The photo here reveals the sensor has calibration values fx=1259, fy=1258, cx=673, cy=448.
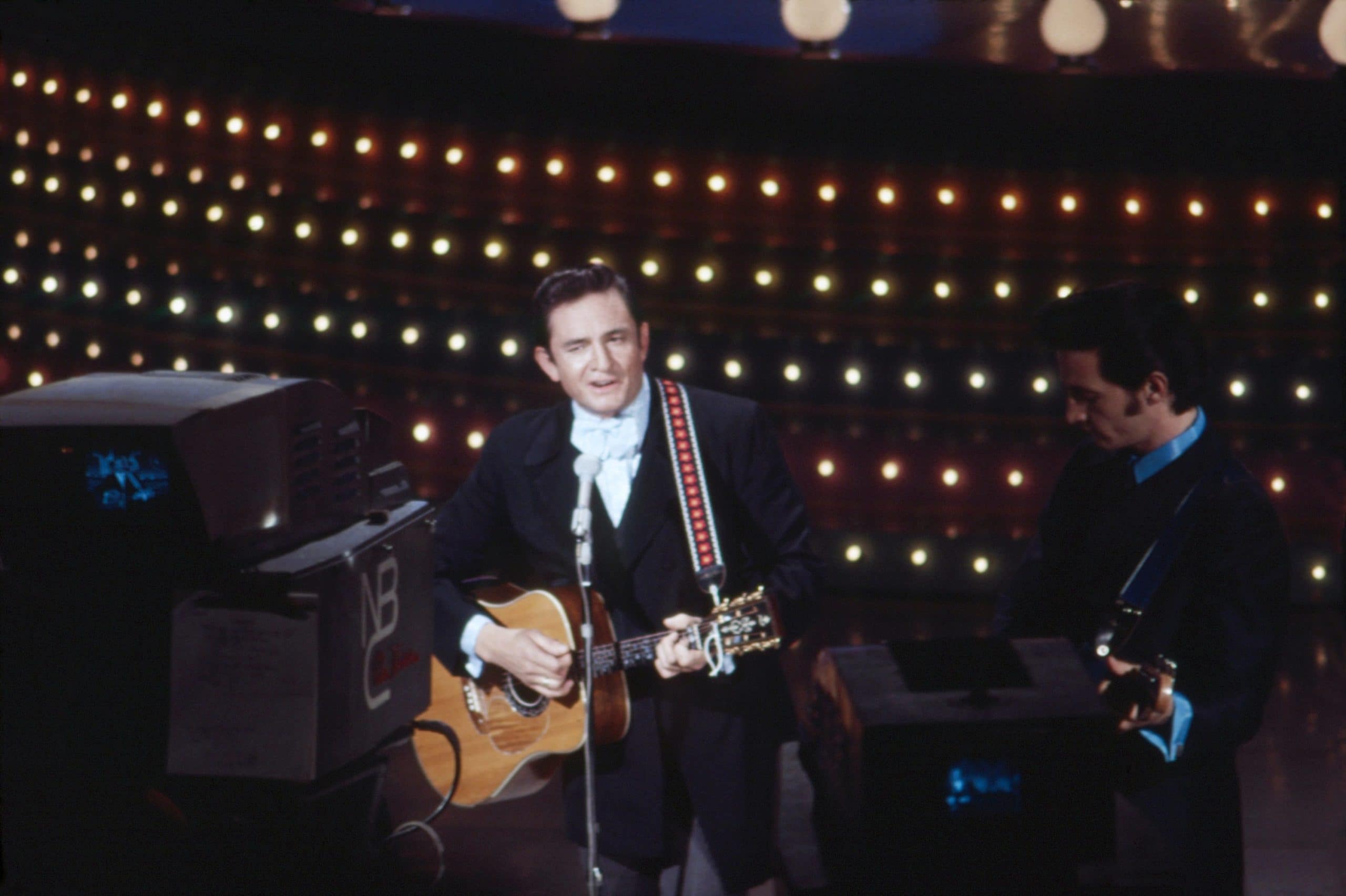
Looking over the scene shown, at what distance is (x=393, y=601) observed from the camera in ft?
9.42

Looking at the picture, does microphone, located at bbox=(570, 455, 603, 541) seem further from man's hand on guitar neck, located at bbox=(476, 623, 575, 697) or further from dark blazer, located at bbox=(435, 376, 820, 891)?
man's hand on guitar neck, located at bbox=(476, 623, 575, 697)

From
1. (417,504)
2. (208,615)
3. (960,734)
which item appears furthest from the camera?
(417,504)

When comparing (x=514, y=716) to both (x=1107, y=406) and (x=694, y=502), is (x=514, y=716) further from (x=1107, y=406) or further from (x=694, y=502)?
(x=1107, y=406)

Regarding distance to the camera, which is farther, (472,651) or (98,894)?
(472,651)

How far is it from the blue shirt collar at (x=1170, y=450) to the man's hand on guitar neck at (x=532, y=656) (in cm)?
123

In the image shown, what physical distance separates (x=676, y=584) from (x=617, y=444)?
330mm

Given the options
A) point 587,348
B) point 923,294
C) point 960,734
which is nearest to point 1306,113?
point 923,294

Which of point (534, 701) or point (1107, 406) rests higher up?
point (1107, 406)

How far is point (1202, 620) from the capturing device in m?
2.23

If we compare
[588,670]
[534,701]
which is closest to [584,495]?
[588,670]

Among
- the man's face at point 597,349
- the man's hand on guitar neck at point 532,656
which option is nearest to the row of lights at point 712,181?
the man's face at point 597,349

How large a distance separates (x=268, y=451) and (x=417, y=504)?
1.73 feet

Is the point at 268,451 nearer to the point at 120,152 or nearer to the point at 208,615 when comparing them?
the point at 208,615

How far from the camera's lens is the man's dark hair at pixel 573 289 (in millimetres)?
2670
